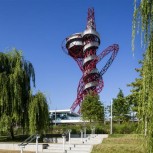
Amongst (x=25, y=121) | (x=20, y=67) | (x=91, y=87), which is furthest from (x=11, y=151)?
(x=91, y=87)

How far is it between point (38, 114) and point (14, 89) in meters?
2.34

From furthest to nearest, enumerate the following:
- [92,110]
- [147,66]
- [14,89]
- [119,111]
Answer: [119,111]
[92,110]
[14,89]
[147,66]

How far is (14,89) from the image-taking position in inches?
979

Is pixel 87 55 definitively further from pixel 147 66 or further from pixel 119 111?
pixel 147 66

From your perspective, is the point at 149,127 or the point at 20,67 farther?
the point at 20,67

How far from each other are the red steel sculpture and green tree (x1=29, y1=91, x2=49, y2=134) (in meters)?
36.3

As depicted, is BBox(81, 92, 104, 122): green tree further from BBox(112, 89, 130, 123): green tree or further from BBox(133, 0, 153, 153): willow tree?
BBox(133, 0, 153, 153): willow tree

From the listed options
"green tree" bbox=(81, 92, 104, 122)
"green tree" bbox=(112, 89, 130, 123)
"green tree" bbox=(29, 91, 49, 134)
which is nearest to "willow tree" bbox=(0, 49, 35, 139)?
"green tree" bbox=(29, 91, 49, 134)

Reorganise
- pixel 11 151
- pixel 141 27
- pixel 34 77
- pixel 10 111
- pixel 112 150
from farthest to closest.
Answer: pixel 34 77
pixel 10 111
pixel 11 151
pixel 112 150
pixel 141 27

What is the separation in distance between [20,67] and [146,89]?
19.8 metres

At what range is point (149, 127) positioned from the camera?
689 cm

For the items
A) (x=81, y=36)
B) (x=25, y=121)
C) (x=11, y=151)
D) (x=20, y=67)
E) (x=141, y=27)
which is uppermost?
(x=81, y=36)

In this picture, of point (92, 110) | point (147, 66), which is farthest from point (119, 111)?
point (147, 66)

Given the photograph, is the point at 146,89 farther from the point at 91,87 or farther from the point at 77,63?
the point at 77,63
